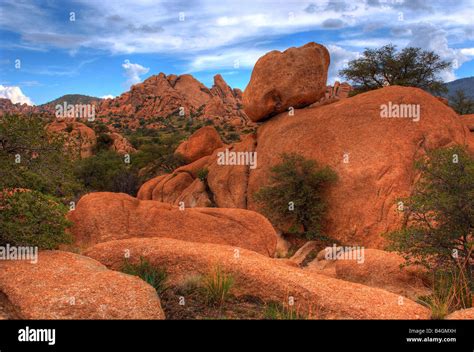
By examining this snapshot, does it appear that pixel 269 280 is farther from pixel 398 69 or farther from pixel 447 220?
pixel 398 69

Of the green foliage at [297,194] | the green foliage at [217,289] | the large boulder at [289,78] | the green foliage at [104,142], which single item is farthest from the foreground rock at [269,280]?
the green foliage at [104,142]

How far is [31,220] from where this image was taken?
9.01 m

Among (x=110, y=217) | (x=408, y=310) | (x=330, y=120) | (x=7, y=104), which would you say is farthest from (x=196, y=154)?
(x=7, y=104)

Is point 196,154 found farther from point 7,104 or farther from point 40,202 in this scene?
point 7,104

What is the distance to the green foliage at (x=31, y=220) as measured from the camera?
8767mm

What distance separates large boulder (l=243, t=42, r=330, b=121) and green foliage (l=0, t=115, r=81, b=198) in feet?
60.3

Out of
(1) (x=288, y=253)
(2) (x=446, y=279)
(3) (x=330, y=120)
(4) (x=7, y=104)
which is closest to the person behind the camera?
(2) (x=446, y=279)

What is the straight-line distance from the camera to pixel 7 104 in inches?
6599

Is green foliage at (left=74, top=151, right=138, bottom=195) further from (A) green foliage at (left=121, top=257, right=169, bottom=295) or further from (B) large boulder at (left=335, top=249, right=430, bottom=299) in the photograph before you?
(A) green foliage at (left=121, top=257, right=169, bottom=295)

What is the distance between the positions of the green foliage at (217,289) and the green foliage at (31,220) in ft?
11.2

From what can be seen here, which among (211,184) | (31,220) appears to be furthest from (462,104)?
(31,220)

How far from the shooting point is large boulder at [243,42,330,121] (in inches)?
1011

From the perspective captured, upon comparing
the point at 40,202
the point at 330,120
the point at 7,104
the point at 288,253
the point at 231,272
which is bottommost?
the point at 288,253

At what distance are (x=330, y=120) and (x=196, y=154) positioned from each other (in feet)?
50.9
